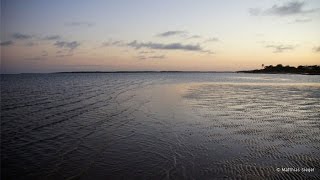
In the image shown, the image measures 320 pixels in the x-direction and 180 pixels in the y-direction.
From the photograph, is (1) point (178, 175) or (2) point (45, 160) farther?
(2) point (45, 160)

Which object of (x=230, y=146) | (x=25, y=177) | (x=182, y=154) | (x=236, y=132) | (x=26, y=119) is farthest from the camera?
(x=26, y=119)

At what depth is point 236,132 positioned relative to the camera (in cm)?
1301

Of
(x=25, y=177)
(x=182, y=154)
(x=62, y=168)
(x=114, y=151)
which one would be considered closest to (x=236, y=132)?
(x=182, y=154)

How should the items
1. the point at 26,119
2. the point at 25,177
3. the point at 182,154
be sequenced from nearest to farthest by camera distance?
the point at 25,177, the point at 182,154, the point at 26,119

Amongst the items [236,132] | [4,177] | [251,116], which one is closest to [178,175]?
[4,177]

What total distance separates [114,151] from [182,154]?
2468 mm

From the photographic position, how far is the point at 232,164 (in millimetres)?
8680

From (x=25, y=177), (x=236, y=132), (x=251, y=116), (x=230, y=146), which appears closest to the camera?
(x=25, y=177)

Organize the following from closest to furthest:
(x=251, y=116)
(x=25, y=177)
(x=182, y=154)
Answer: (x=25, y=177), (x=182, y=154), (x=251, y=116)

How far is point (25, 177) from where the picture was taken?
302 inches

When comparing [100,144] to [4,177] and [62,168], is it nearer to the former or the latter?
[62,168]

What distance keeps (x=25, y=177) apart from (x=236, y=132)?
9.03m

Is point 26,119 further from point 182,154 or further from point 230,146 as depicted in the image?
point 230,146

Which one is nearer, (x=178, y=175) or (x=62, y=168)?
(x=178, y=175)
